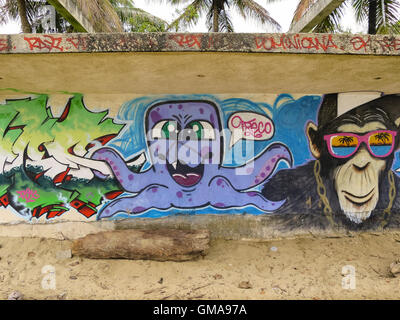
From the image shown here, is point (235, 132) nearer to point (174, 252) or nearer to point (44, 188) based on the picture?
point (174, 252)

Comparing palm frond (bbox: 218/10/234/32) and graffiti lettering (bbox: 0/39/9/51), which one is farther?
palm frond (bbox: 218/10/234/32)

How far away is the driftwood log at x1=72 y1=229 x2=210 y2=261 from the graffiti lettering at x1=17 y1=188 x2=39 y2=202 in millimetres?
1280

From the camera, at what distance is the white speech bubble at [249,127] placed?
4.69m

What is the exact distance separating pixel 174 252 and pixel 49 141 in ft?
9.68

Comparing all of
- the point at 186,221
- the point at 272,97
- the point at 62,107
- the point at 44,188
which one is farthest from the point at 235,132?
the point at 44,188

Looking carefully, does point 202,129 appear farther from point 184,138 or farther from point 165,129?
point 165,129

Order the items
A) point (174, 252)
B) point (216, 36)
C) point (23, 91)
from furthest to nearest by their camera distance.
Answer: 1. point (23, 91)
2. point (174, 252)
3. point (216, 36)

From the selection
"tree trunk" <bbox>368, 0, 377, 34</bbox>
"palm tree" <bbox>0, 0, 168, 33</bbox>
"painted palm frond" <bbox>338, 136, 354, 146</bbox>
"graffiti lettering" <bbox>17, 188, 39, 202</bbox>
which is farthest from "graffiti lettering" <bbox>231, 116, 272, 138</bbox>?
"tree trunk" <bbox>368, 0, 377, 34</bbox>

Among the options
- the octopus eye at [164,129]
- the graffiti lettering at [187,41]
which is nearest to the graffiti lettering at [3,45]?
the graffiti lettering at [187,41]

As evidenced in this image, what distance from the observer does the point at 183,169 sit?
468cm

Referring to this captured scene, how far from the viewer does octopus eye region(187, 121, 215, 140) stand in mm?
4688

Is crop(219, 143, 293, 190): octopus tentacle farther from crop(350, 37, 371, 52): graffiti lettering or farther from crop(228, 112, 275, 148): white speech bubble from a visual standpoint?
crop(350, 37, 371, 52): graffiti lettering

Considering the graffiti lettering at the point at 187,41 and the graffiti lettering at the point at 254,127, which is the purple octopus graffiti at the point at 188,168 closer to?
the graffiti lettering at the point at 254,127

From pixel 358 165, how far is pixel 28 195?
19.5 feet
